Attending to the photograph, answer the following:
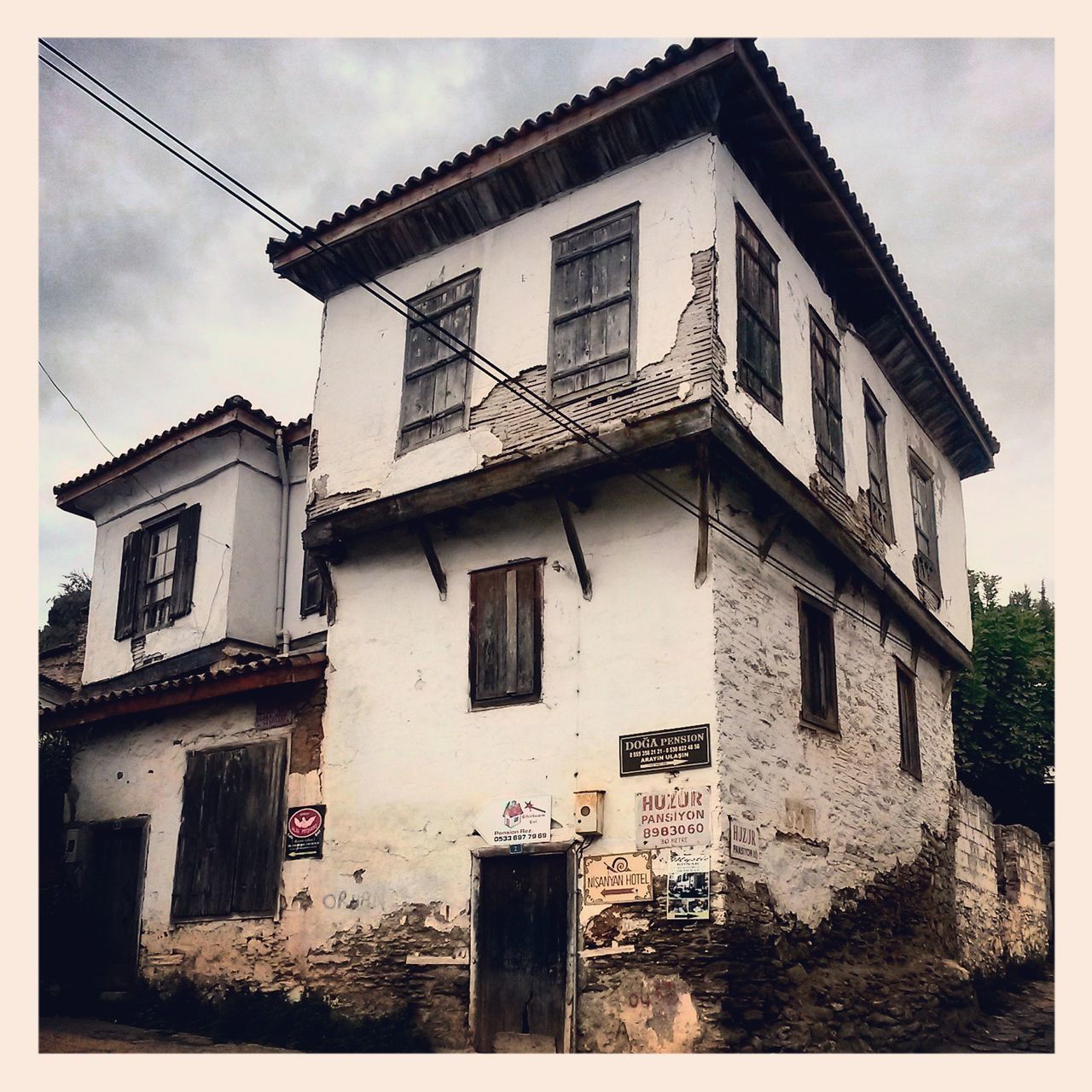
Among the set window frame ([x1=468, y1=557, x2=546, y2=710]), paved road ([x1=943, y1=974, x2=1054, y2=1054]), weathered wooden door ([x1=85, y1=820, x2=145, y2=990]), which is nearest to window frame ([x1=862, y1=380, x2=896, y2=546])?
window frame ([x1=468, y1=557, x2=546, y2=710])

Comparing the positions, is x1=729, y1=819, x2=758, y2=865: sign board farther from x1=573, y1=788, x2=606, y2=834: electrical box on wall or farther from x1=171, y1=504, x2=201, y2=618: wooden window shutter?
x1=171, y1=504, x2=201, y2=618: wooden window shutter

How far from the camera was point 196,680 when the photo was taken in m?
13.4

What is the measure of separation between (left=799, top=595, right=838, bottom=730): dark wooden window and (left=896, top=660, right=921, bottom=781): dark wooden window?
2307 millimetres

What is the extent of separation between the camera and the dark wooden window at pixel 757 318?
Answer: 37.6 ft

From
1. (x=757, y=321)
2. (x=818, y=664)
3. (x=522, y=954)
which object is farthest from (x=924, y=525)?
(x=522, y=954)

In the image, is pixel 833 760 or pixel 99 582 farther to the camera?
pixel 99 582

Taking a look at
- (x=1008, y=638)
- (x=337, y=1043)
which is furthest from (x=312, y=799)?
(x=1008, y=638)

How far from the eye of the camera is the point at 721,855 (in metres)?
9.67

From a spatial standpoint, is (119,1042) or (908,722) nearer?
(119,1042)

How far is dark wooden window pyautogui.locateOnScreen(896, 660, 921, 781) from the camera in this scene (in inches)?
572

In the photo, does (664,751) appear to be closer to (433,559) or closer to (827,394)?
(433,559)

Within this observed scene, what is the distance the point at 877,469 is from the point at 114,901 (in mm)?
10267

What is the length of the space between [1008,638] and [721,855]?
13608 millimetres

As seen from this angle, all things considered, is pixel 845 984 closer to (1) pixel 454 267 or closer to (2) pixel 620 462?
(2) pixel 620 462
